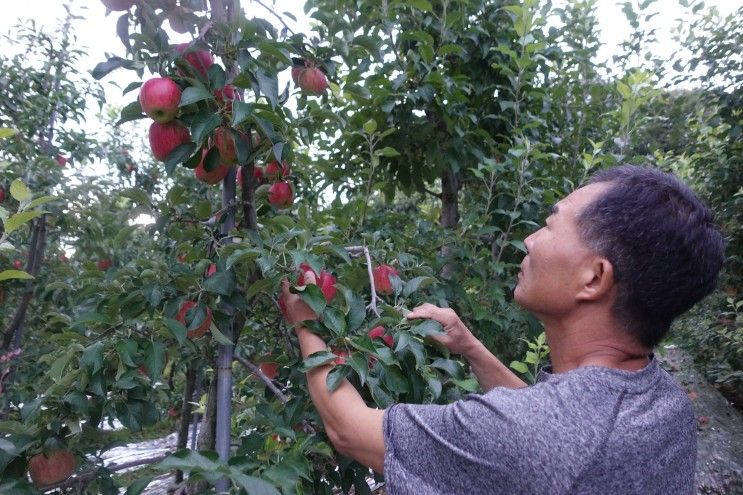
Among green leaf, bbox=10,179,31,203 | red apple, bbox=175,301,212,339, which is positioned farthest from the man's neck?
green leaf, bbox=10,179,31,203

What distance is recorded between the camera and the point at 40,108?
302cm

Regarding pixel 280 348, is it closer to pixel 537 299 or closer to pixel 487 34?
pixel 537 299

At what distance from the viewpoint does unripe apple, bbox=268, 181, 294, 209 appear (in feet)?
5.16

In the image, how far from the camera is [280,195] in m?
1.59

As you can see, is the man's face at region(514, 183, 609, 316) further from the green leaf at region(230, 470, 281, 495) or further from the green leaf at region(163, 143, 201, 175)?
the green leaf at region(163, 143, 201, 175)

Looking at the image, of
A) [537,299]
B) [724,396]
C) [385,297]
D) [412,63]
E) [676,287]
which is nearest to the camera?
[676,287]

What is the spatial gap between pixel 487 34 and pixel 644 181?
5.66 ft

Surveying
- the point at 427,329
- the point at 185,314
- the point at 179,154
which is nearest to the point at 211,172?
the point at 179,154

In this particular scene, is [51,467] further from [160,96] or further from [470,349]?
[470,349]

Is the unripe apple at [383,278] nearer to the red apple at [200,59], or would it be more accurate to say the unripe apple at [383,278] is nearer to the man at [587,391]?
the man at [587,391]

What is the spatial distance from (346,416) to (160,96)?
68 cm

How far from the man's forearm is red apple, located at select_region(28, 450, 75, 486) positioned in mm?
881

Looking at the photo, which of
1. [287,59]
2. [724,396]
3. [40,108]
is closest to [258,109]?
[287,59]

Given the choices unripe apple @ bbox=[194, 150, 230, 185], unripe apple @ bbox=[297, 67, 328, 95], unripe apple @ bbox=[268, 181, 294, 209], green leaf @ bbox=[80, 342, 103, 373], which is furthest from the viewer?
unripe apple @ bbox=[268, 181, 294, 209]
